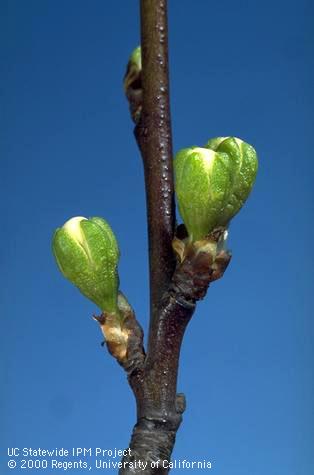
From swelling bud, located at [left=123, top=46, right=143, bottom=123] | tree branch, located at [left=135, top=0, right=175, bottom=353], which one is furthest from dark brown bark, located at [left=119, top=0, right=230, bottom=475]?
swelling bud, located at [left=123, top=46, right=143, bottom=123]

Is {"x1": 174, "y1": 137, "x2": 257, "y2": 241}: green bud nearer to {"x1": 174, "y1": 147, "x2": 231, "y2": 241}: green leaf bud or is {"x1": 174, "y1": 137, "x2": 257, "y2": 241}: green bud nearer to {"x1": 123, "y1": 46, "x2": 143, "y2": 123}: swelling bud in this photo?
{"x1": 174, "y1": 147, "x2": 231, "y2": 241}: green leaf bud

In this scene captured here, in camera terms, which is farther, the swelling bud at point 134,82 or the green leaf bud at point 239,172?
the swelling bud at point 134,82

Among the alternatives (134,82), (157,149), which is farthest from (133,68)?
(157,149)

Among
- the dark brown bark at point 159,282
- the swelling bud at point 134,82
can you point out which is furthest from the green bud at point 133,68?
the dark brown bark at point 159,282

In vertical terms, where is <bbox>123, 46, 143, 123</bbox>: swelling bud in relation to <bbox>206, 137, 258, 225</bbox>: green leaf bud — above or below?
above

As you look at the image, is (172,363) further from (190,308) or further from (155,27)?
(155,27)

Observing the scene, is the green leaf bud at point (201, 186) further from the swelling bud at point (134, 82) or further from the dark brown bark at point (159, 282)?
the swelling bud at point (134, 82)

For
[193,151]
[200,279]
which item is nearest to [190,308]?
[200,279]
